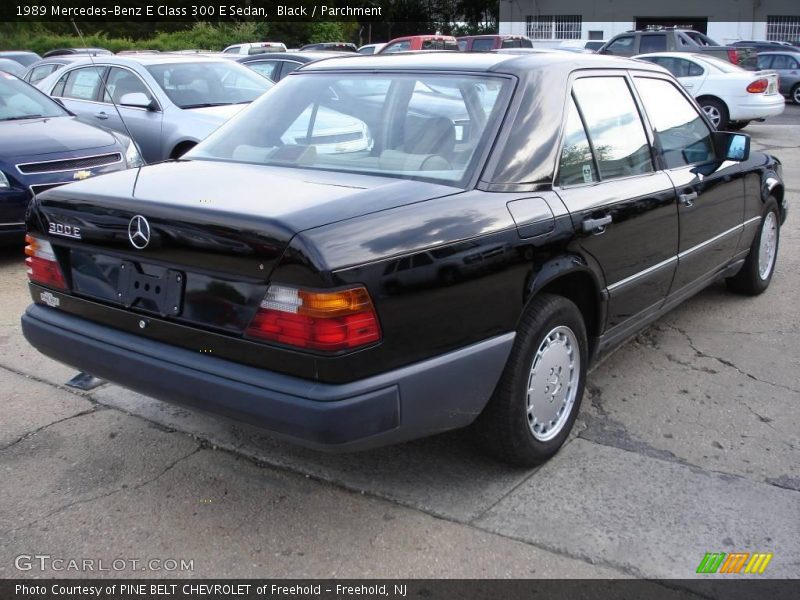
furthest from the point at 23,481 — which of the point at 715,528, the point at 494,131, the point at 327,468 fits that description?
the point at 715,528

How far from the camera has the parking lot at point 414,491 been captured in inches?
114

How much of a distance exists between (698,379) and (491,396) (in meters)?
1.83

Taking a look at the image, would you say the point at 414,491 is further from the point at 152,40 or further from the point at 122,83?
the point at 152,40

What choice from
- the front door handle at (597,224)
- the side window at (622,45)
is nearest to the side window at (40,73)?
the front door handle at (597,224)

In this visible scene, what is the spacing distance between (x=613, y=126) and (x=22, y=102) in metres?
6.13

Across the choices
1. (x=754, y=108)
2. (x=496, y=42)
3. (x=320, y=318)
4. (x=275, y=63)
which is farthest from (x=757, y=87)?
(x=320, y=318)

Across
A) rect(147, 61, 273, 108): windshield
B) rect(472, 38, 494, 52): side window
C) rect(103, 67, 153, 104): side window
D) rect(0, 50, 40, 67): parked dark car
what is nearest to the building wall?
rect(472, 38, 494, 52): side window

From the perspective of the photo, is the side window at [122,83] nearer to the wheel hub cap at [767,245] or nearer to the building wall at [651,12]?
the wheel hub cap at [767,245]

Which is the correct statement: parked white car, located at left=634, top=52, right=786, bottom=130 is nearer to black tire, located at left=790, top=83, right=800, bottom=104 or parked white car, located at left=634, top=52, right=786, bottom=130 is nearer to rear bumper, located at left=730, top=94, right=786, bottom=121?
rear bumper, located at left=730, top=94, right=786, bottom=121

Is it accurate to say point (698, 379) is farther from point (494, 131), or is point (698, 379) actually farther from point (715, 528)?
point (494, 131)

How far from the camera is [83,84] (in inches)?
393

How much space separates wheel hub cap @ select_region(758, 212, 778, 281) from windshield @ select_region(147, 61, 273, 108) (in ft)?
18.9

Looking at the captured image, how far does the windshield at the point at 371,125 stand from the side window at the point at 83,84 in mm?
6577

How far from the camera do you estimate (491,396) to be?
3.16 m
